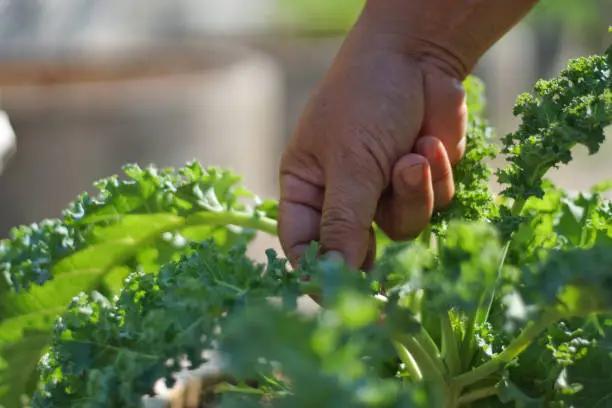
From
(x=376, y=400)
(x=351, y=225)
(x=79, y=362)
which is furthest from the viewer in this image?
(x=351, y=225)

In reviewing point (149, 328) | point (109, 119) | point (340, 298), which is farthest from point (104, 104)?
point (340, 298)

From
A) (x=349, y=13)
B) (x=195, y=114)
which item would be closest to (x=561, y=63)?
(x=349, y=13)

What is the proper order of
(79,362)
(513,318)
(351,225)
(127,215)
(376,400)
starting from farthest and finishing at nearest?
1. (127,215)
2. (351,225)
3. (79,362)
4. (513,318)
5. (376,400)

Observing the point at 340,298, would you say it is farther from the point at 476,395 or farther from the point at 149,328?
the point at 476,395

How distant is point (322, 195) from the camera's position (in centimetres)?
127

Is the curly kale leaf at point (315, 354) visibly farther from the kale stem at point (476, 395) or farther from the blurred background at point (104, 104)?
the blurred background at point (104, 104)

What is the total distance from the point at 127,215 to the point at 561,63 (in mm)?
7209

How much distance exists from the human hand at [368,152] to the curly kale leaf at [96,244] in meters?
0.14

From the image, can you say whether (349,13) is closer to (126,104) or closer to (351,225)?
(126,104)

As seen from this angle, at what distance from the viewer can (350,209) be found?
1.15 metres

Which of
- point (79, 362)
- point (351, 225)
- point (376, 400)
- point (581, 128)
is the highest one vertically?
point (581, 128)

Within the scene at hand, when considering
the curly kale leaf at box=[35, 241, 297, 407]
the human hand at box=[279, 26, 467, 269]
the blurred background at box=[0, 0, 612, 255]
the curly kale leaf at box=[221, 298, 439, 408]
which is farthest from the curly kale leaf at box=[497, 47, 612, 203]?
the blurred background at box=[0, 0, 612, 255]

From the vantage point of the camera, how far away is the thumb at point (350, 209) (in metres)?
1.14

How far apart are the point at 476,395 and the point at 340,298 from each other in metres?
0.50
